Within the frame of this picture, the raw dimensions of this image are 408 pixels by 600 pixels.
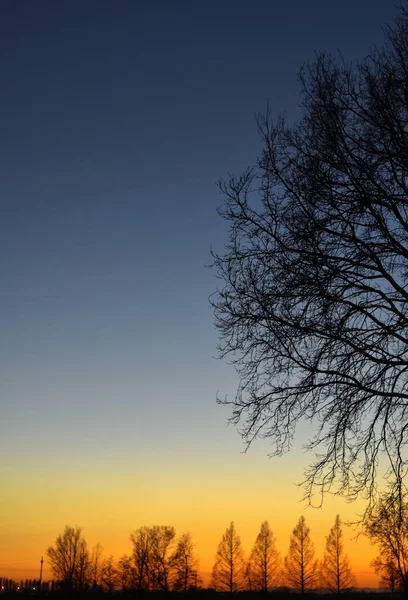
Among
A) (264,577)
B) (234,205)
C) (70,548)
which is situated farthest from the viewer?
(70,548)

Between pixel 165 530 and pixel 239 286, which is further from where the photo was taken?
pixel 165 530

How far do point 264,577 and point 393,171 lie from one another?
69172 millimetres

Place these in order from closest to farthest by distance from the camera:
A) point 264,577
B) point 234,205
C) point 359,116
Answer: point 359,116 → point 234,205 → point 264,577

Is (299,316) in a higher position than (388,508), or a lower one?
higher

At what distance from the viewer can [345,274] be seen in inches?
356

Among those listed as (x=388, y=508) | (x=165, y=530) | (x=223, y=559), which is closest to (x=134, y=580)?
(x=165, y=530)

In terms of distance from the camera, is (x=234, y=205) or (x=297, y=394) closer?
(x=297, y=394)

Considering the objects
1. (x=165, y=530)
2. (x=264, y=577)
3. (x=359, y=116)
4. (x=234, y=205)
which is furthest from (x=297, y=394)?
(x=165, y=530)

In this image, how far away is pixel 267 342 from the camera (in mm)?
9250

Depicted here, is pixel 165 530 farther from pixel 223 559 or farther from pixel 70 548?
pixel 70 548

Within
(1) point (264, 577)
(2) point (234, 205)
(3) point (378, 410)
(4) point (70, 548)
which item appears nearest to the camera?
(3) point (378, 410)

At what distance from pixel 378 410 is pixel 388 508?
118 cm

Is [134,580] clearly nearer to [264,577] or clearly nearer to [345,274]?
[264,577]

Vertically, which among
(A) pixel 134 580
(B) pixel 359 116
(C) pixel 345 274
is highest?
(B) pixel 359 116
